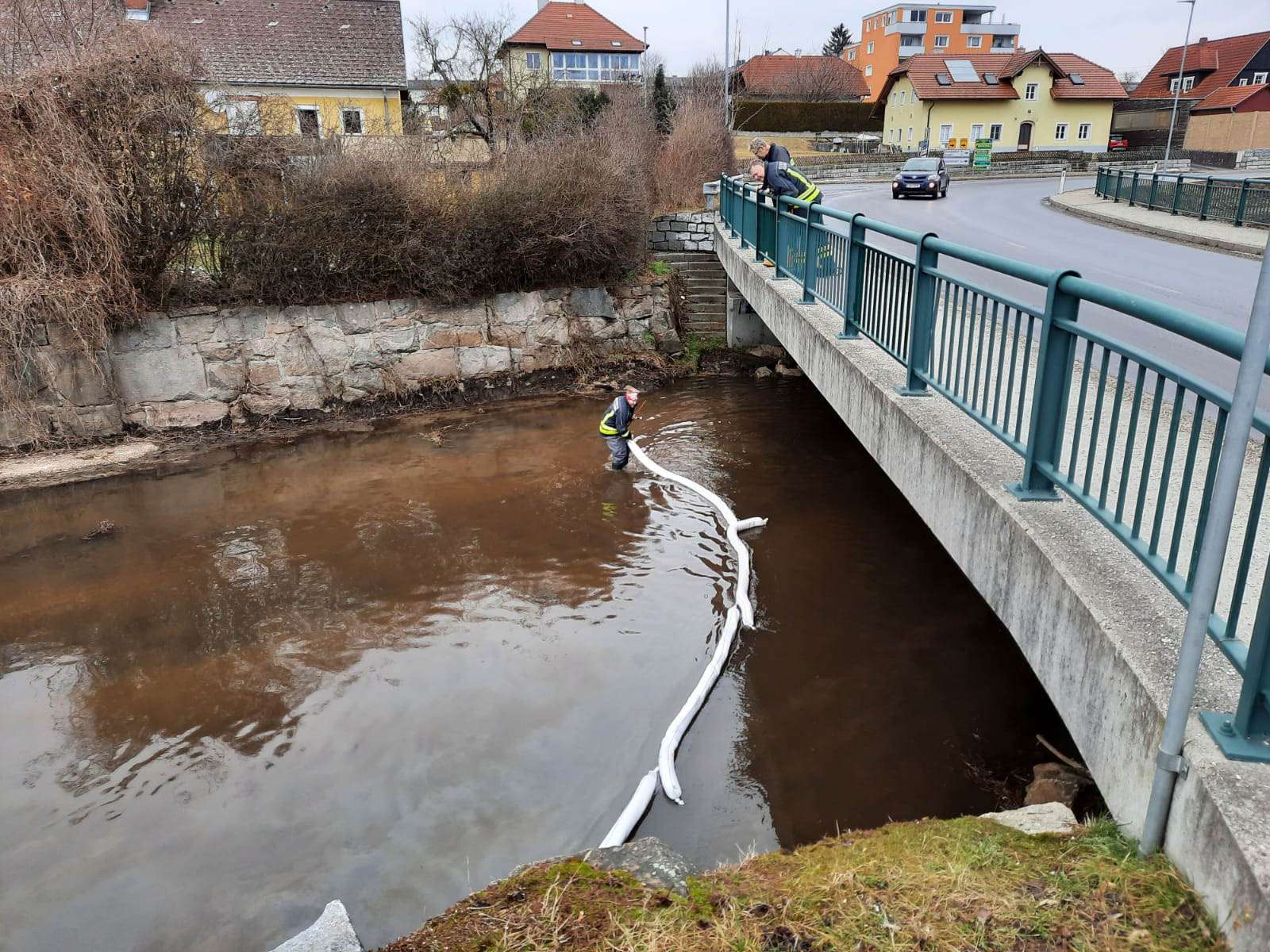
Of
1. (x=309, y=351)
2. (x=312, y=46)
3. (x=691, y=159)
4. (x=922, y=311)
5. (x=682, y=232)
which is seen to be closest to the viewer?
(x=922, y=311)

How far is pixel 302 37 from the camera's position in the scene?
3069cm

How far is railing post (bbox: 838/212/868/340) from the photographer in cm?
710

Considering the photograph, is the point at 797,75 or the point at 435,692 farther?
the point at 797,75

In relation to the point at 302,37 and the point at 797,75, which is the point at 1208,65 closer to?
the point at 797,75

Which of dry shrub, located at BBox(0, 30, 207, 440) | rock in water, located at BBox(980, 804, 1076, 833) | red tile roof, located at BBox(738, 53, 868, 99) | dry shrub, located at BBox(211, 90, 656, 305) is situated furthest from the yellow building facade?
rock in water, located at BBox(980, 804, 1076, 833)

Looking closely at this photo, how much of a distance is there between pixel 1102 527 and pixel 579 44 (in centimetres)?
5615

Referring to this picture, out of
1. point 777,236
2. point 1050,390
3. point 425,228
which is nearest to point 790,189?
point 777,236

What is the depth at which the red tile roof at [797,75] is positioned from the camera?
200 ft

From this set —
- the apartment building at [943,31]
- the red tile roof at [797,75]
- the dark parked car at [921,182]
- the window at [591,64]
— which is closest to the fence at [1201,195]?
the dark parked car at [921,182]

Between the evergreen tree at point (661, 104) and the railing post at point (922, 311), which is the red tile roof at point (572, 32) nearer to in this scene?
the evergreen tree at point (661, 104)

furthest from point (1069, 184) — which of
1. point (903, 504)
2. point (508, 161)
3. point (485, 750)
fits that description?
point (485, 750)

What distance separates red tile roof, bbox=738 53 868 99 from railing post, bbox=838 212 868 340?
57.8 metres

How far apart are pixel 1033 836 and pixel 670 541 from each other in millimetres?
6187

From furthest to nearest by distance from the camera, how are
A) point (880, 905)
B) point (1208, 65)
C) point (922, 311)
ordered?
point (1208, 65)
point (922, 311)
point (880, 905)
